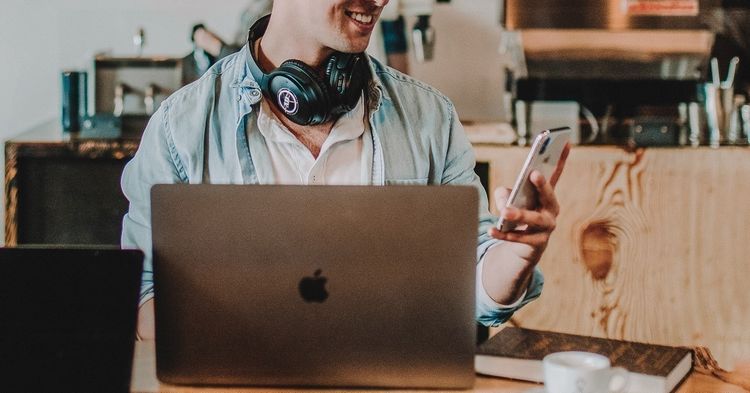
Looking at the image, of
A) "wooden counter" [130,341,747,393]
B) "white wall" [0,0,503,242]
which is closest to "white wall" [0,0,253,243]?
"white wall" [0,0,503,242]

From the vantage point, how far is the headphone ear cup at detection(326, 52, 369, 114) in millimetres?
1622

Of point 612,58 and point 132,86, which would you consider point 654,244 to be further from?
point 132,86

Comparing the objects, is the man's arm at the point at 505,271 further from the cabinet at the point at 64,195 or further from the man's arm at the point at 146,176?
the cabinet at the point at 64,195

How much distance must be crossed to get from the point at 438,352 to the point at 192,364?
0.98ft

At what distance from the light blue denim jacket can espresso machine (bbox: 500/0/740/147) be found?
908 mm

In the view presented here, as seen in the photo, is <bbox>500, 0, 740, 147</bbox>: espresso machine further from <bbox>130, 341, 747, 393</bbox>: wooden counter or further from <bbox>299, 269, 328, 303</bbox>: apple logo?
<bbox>299, 269, 328, 303</bbox>: apple logo

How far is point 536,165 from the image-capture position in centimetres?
113

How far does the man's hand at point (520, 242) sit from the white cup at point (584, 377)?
0.21 metres

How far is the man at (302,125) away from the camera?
1.63 m

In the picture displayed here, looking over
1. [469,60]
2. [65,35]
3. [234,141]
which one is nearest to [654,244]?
[469,60]

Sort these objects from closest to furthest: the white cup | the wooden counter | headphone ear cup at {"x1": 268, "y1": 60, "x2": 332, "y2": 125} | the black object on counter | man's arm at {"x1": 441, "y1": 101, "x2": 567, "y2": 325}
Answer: the white cup < the wooden counter < man's arm at {"x1": 441, "y1": 101, "x2": 567, "y2": 325} < headphone ear cup at {"x1": 268, "y1": 60, "x2": 332, "y2": 125} < the black object on counter

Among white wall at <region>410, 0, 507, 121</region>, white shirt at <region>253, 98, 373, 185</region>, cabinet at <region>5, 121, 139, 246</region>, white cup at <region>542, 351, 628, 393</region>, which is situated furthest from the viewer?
white wall at <region>410, 0, 507, 121</region>

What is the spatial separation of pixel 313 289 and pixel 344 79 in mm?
650

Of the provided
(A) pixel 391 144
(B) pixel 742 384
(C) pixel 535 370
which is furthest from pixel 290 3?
(B) pixel 742 384
